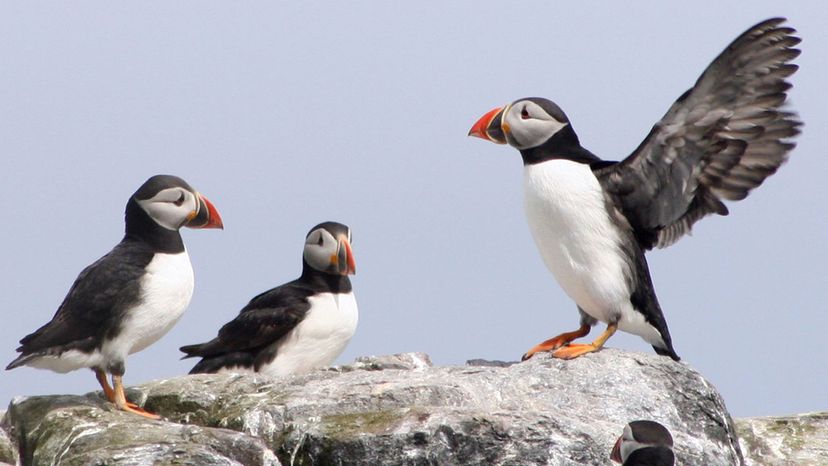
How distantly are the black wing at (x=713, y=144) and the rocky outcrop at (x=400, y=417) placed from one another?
3.61 feet

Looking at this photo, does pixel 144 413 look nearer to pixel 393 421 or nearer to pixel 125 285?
pixel 125 285

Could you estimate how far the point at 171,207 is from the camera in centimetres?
891

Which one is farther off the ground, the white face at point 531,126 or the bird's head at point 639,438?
the white face at point 531,126

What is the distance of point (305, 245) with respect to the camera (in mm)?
10516

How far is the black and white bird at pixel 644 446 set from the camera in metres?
6.83

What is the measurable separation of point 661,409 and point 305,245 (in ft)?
11.0

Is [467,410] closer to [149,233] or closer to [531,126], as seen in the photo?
[531,126]

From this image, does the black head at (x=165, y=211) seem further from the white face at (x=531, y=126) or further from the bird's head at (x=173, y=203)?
the white face at (x=531, y=126)

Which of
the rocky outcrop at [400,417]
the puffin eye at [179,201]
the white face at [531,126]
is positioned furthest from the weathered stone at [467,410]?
the white face at [531,126]

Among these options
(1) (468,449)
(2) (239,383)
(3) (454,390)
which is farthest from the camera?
(2) (239,383)

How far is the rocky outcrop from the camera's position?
735 cm

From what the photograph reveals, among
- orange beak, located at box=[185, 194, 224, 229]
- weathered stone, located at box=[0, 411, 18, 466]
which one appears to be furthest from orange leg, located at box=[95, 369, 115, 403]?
orange beak, located at box=[185, 194, 224, 229]

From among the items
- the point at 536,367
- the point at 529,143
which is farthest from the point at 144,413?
the point at 529,143

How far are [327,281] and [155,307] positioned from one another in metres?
2.06
